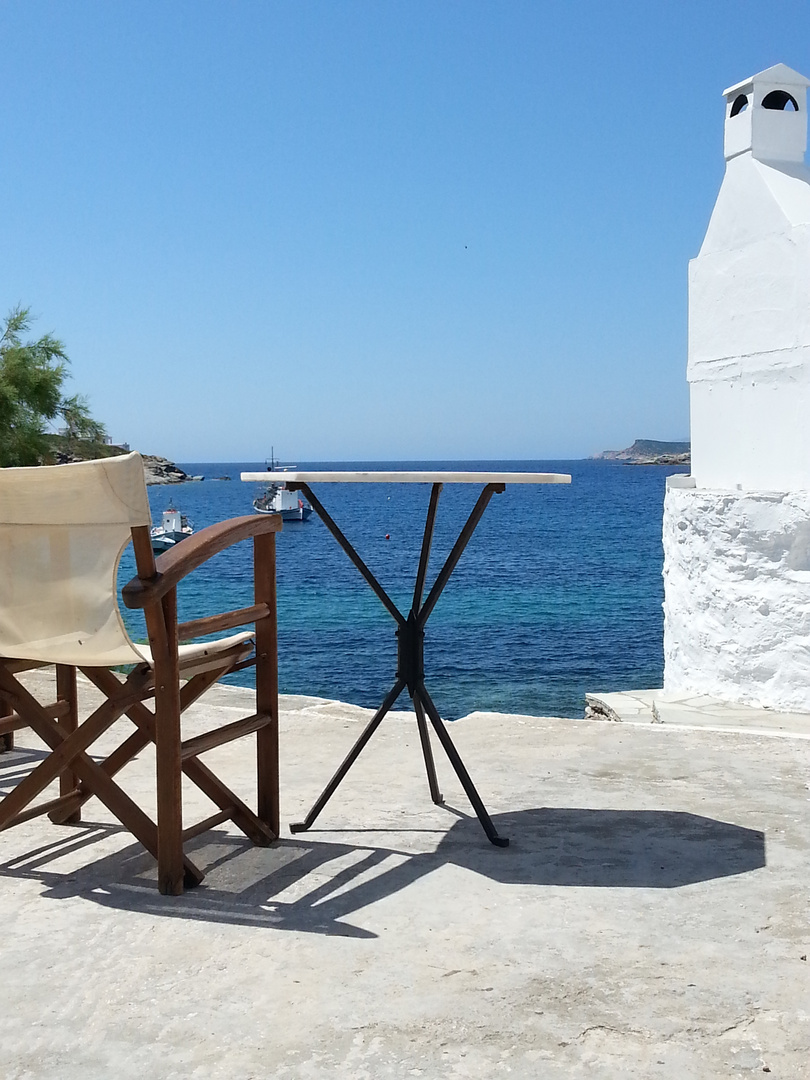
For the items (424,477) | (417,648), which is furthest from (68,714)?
(424,477)

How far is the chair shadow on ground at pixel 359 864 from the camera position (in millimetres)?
2994

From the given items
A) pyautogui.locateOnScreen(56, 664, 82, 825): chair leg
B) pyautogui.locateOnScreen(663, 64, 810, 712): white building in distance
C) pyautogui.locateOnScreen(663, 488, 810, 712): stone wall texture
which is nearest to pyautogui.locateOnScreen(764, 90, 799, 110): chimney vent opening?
pyautogui.locateOnScreen(663, 64, 810, 712): white building in distance

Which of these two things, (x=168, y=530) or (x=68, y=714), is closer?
(x=68, y=714)

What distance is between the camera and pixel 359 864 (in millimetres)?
3342

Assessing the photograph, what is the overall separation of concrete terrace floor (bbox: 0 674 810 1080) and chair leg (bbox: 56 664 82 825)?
0.27ft

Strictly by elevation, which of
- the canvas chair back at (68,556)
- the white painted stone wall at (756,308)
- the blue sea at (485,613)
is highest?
the white painted stone wall at (756,308)

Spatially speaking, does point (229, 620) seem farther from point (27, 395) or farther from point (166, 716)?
point (27, 395)

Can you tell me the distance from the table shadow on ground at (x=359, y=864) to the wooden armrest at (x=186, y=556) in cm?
94

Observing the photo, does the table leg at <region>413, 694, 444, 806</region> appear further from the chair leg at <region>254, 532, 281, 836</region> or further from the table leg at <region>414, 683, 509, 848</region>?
the chair leg at <region>254, 532, 281, 836</region>

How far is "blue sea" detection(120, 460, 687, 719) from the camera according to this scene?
18.2 meters

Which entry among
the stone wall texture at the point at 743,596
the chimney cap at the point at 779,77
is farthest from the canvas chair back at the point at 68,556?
the chimney cap at the point at 779,77

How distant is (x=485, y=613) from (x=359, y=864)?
24.2m

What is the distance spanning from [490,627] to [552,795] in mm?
20771

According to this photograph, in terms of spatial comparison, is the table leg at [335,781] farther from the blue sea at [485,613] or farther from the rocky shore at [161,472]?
the rocky shore at [161,472]
